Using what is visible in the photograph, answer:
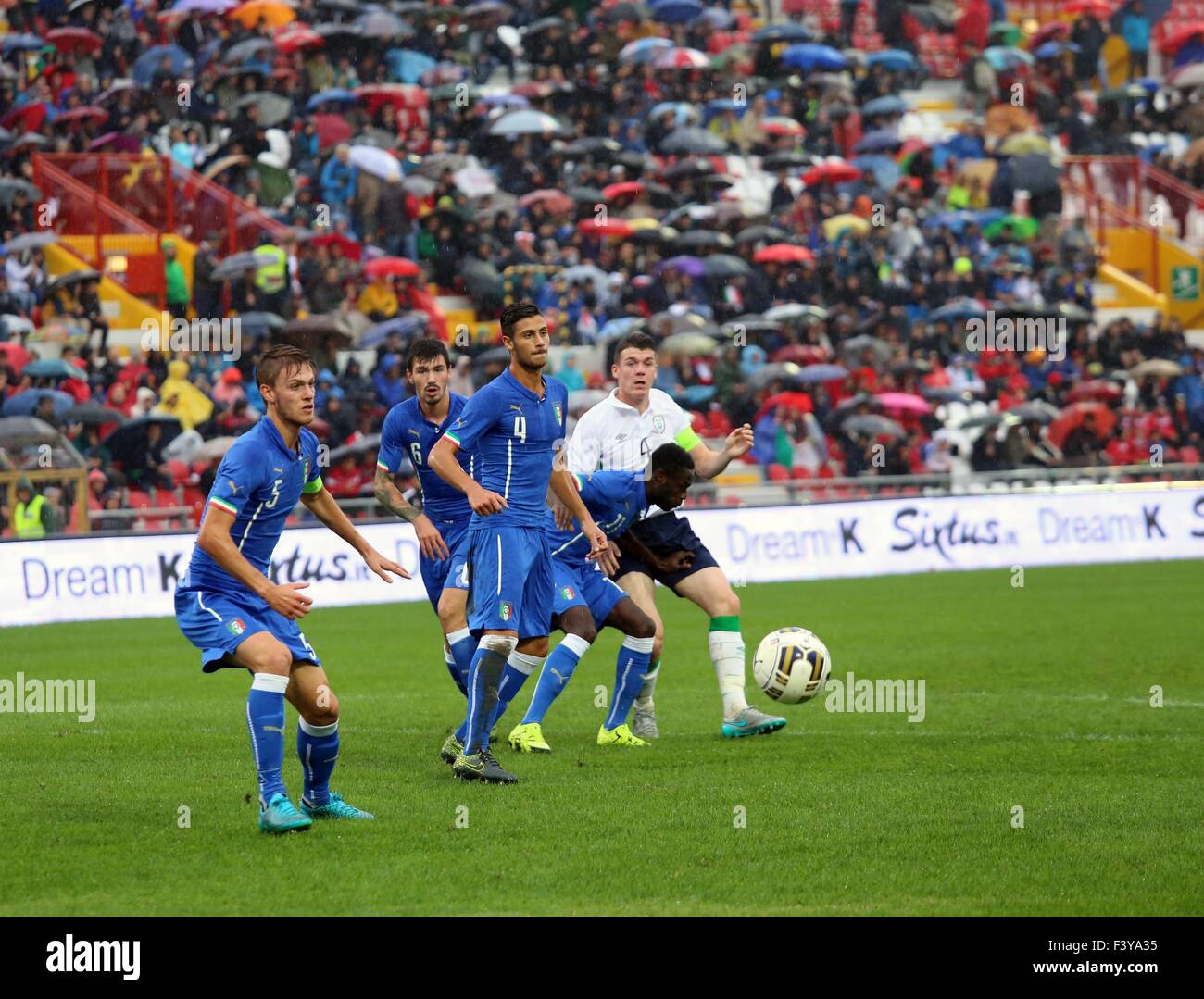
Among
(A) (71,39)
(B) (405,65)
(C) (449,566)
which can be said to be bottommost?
(C) (449,566)

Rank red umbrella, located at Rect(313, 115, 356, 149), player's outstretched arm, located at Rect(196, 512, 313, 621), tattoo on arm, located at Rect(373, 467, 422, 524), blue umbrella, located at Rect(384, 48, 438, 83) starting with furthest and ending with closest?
blue umbrella, located at Rect(384, 48, 438, 83), red umbrella, located at Rect(313, 115, 356, 149), tattoo on arm, located at Rect(373, 467, 422, 524), player's outstretched arm, located at Rect(196, 512, 313, 621)

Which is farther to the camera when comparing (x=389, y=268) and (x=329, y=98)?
(x=329, y=98)

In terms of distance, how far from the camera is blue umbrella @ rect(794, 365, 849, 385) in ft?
81.6

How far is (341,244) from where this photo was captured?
82.8 feet

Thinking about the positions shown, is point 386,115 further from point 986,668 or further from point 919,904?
point 919,904

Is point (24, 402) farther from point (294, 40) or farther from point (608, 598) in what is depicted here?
point (608, 598)

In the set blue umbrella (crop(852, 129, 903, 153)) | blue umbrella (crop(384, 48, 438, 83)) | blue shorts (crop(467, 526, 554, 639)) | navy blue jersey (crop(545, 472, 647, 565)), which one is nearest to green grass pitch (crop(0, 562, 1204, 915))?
blue shorts (crop(467, 526, 554, 639))

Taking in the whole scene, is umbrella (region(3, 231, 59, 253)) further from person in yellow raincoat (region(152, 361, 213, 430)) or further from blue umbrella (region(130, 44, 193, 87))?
blue umbrella (region(130, 44, 193, 87))

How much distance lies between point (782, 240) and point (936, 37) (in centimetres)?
1044

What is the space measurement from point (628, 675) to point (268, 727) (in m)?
3.19

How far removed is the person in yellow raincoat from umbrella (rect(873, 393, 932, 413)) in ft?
29.8

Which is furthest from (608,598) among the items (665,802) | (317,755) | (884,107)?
(884,107)

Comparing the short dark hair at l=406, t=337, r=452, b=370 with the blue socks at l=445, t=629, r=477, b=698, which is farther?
the short dark hair at l=406, t=337, r=452, b=370

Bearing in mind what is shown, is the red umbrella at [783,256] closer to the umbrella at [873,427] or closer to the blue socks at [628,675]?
the umbrella at [873,427]
